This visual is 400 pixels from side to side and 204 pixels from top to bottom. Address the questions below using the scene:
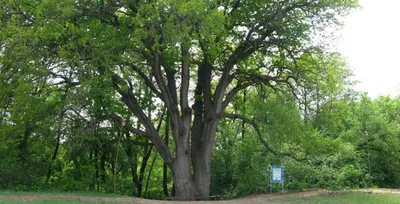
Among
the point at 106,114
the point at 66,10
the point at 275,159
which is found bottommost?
the point at 275,159

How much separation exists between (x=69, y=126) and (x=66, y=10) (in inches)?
202

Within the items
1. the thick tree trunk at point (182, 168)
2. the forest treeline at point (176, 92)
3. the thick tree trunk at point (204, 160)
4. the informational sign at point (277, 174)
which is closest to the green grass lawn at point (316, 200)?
the informational sign at point (277, 174)

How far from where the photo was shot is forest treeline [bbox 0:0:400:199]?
15844mm

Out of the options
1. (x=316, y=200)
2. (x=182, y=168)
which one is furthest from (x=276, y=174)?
(x=182, y=168)

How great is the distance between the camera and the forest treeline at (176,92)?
15.8 metres

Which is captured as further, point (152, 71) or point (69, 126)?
point (152, 71)

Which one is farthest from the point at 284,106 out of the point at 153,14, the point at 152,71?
the point at 153,14

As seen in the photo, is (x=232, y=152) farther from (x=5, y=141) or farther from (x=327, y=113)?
(x=5, y=141)

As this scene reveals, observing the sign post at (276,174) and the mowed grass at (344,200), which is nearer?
the mowed grass at (344,200)

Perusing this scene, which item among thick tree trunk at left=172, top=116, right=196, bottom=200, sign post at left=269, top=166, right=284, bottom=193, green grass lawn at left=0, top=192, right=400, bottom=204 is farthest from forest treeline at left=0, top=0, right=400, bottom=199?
green grass lawn at left=0, top=192, right=400, bottom=204

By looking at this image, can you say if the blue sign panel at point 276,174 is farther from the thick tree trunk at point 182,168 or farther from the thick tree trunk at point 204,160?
the thick tree trunk at point 182,168

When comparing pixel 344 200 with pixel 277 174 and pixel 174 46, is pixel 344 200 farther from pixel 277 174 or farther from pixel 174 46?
pixel 174 46

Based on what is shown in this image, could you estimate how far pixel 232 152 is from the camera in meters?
24.7

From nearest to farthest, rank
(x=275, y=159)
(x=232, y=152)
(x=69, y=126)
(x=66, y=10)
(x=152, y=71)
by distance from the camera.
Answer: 1. (x=66, y=10)
2. (x=69, y=126)
3. (x=152, y=71)
4. (x=275, y=159)
5. (x=232, y=152)
